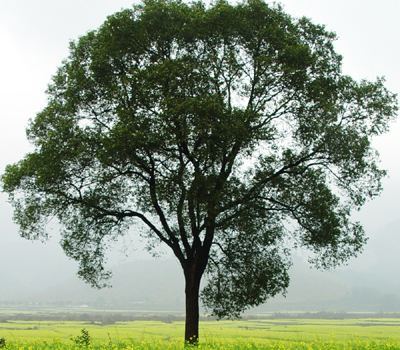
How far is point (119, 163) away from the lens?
32281mm

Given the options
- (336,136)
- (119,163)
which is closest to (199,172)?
(119,163)

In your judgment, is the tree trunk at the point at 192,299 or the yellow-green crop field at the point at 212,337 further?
the tree trunk at the point at 192,299

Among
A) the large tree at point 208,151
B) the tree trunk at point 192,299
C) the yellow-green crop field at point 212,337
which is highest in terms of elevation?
the large tree at point 208,151

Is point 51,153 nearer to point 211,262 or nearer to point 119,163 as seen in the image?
point 119,163

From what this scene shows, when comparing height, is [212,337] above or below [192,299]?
below

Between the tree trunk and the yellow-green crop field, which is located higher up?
the tree trunk

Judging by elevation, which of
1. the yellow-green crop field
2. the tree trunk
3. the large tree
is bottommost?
the yellow-green crop field

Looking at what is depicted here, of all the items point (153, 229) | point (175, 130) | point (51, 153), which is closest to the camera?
point (175, 130)

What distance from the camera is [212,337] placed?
107 ft

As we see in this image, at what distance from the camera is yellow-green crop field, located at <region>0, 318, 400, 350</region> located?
22562mm

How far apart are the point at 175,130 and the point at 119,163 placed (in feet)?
14.0

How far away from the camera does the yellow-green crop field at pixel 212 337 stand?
2256 centimetres

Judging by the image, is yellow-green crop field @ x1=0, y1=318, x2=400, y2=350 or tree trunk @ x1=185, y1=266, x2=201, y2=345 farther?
tree trunk @ x1=185, y1=266, x2=201, y2=345

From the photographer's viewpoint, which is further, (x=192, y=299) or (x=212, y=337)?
(x=192, y=299)
